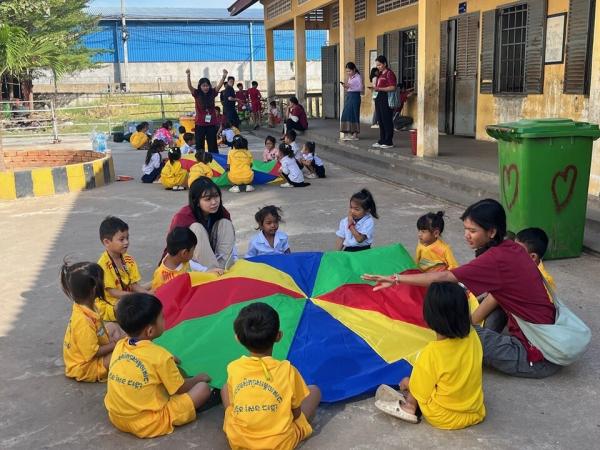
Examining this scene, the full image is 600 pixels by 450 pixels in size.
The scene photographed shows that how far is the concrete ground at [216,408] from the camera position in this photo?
3.12 meters

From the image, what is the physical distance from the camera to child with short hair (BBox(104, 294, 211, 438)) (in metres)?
3.10

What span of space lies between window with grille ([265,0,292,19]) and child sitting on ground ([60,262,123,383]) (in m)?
15.8

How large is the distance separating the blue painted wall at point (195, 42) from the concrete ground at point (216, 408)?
113 ft

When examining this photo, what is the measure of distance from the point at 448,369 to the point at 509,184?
3217mm

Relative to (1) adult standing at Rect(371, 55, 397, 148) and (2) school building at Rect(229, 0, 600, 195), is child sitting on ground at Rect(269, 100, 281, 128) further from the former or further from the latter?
(1) adult standing at Rect(371, 55, 397, 148)

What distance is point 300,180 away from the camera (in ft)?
32.4

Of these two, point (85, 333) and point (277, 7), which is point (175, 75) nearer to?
point (277, 7)

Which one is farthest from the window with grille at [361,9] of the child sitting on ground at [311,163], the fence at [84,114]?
the child sitting on ground at [311,163]

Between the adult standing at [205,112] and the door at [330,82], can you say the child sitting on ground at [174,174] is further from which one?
the door at [330,82]

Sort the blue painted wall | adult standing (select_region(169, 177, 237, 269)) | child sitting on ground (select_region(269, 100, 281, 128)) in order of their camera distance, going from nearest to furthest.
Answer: adult standing (select_region(169, 177, 237, 269))
child sitting on ground (select_region(269, 100, 281, 128))
the blue painted wall

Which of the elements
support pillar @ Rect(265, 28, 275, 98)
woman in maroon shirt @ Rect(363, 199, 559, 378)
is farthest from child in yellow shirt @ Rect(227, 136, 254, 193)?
support pillar @ Rect(265, 28, 275, 98)

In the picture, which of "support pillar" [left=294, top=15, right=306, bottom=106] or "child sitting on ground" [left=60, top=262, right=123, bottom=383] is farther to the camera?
"support pillar" [left=294, top=15, right=306, bottom=106]

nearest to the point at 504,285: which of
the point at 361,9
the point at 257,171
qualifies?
the point at 257,171

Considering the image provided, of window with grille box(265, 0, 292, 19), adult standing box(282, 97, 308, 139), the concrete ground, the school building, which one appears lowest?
the concrete ground
